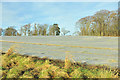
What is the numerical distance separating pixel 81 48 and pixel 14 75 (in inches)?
107

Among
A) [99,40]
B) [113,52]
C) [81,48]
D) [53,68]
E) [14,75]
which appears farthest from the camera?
[99,40]

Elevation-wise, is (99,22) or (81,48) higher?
(99,22)

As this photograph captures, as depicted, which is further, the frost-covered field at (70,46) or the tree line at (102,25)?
the tree line at (102,25)

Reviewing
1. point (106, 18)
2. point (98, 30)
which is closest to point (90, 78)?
point (98, 30)

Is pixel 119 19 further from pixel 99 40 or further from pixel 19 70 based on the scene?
pixel 19 70

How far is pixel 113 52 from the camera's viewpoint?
3312 millimetres

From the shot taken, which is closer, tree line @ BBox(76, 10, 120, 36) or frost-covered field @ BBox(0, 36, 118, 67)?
frost-covered field @ BBox(0, 36, 118, 67)

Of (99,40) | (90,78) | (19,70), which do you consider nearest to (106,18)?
(99,40)

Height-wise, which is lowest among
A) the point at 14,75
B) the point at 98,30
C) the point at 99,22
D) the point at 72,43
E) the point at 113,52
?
the point at 14,75

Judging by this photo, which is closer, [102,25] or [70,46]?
[70,46]

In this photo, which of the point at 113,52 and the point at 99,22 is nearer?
the point at 113,52

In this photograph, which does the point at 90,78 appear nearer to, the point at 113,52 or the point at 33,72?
the point at 33,72

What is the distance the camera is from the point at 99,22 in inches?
297

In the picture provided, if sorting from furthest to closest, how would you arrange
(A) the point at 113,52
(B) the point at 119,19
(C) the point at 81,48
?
1. (B) the point at 119,19
2. (C) the point at 81,48
3. (A) the point at 113,52
